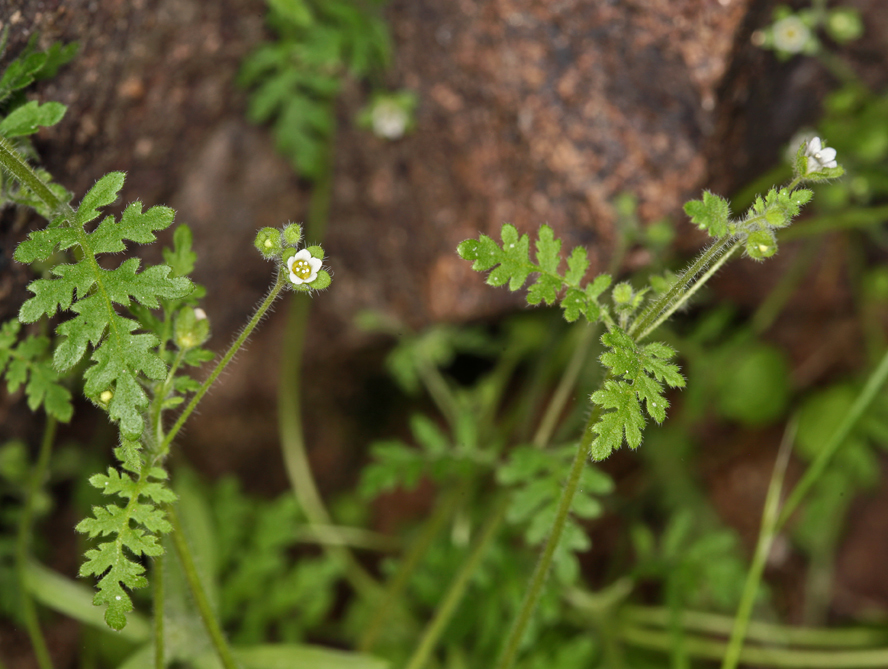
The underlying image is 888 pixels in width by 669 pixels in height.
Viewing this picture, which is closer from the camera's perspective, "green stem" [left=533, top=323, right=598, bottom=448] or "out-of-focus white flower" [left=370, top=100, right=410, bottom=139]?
"green stem" [left=533, top=323, right=598, bottom=448]

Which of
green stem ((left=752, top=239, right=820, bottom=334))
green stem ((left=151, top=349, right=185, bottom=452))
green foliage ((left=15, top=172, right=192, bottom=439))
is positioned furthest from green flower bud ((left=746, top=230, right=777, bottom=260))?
Result: green stem ((left=752, top=239, right=820, bottom=334))

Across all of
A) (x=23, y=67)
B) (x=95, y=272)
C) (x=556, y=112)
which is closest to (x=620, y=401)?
(x=95, y=272)

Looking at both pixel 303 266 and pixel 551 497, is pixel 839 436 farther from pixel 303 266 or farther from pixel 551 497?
pixel 303 266

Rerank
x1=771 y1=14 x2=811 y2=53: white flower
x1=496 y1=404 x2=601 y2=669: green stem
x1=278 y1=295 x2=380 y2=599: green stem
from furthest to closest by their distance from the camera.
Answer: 1. x1=278 y1=295 x2=380 y2=599: green stem
2. x1=771 y1=14 x2=811 y2=53: white flower
3. x1=496 y1=404 x2=601 y2=669: green stem

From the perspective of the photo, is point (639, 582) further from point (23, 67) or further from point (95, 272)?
point (23, 67)

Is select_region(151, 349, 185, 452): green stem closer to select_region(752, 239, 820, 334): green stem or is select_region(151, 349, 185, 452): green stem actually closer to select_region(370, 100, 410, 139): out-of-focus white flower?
select_region(370, 100, 410, 139): out-of-focus white flower

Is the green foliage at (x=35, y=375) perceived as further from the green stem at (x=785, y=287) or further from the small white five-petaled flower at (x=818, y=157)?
the green stem at (x=785, y=287)
